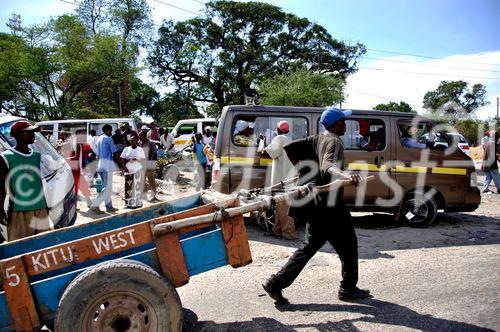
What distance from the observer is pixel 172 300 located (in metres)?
2.74

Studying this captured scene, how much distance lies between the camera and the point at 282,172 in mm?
6234

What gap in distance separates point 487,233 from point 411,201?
1.26m

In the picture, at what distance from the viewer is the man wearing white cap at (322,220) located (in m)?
3.62

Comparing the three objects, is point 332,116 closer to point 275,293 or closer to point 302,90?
point 275,293

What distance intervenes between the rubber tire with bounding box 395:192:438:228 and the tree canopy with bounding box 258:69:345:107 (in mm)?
21900

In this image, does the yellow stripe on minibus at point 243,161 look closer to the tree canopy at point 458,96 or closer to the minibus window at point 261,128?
the minibus window at point 261,128

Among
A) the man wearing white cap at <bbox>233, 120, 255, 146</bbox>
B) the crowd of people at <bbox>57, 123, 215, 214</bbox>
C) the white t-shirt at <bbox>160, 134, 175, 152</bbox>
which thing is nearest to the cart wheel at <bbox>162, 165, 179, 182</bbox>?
the crowd of people at <bbox>57, 123, 215, 214</bbox>

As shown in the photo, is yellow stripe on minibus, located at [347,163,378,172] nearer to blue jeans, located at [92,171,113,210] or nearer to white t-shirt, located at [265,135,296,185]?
white t-shirt, located at [265,135,296,185]

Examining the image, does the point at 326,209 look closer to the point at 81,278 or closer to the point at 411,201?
the point at 81,278

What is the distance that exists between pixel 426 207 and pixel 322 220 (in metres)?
3.83

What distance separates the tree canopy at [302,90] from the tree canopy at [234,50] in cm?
510

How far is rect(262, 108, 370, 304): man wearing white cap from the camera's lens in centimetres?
362

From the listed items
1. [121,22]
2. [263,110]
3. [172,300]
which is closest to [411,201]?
[263,110]

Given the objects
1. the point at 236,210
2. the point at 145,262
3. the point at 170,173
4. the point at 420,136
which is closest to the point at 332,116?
the point at 236,210
